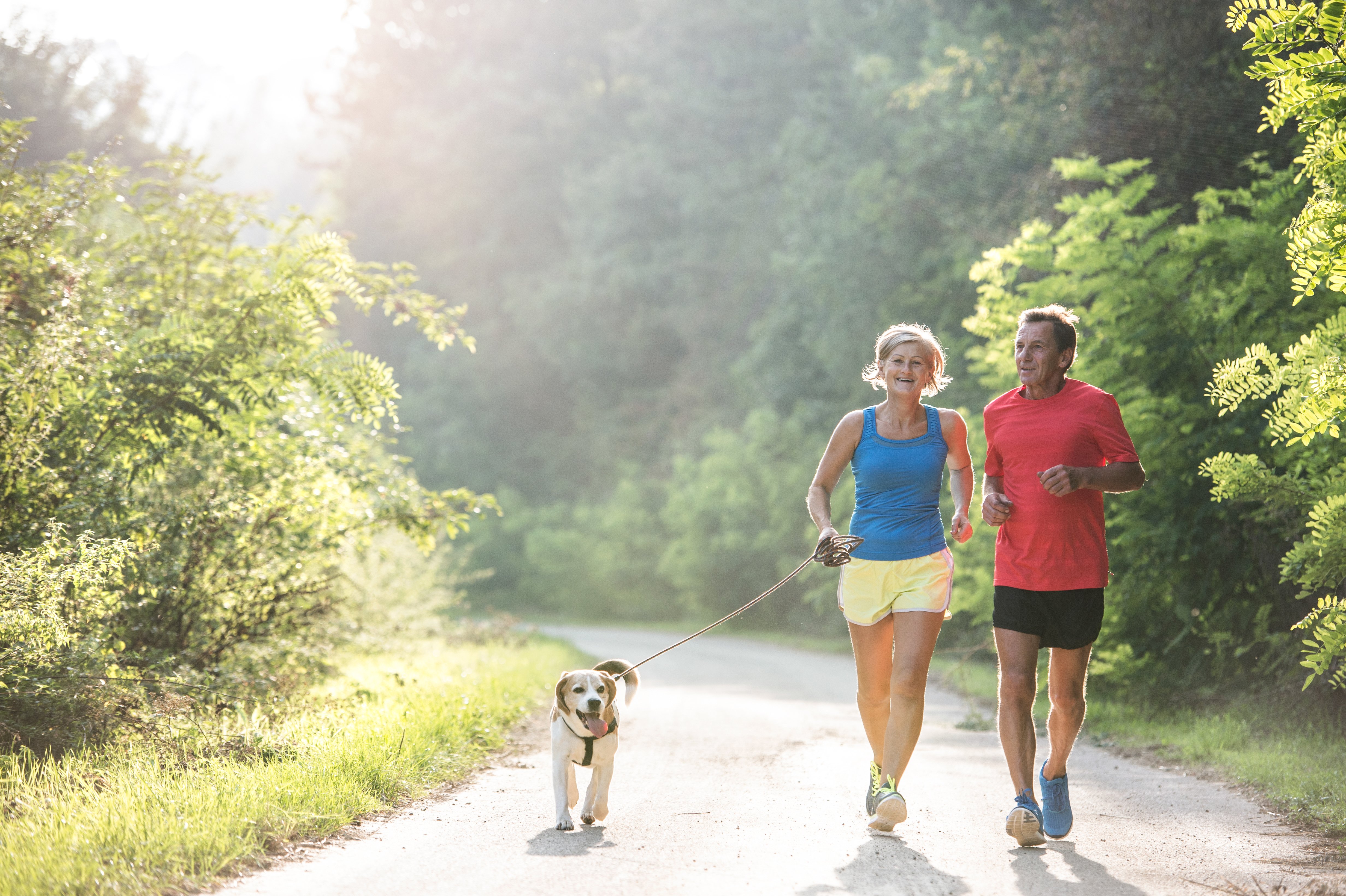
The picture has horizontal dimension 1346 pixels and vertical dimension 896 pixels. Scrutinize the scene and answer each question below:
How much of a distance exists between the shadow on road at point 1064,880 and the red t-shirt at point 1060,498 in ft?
3.85

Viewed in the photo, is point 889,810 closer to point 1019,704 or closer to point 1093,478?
point 1019,704

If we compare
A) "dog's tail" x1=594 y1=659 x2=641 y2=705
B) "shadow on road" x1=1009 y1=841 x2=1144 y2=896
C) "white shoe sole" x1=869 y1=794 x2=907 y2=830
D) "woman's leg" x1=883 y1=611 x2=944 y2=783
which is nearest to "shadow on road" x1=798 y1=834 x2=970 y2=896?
"white shoe sole" x1=869 y1=794 x2=907 y2=830

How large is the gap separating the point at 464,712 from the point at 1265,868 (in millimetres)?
5709

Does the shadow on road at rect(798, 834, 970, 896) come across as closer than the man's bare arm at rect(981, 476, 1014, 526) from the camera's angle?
Yes

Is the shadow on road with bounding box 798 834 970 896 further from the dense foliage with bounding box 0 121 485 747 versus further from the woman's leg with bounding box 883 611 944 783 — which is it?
the dense foliage with bounding box 0 121 485 747

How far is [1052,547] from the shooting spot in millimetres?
5324

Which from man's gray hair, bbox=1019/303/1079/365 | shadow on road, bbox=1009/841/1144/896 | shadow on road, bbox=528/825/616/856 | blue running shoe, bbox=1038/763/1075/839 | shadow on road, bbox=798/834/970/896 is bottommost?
shadow on road, bbox=528/825/616/856

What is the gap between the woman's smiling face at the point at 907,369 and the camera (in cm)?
571

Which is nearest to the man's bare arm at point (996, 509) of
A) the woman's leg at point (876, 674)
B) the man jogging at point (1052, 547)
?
the man jogging at point (1052, 547)

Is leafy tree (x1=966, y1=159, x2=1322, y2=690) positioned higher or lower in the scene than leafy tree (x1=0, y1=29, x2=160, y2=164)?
lower

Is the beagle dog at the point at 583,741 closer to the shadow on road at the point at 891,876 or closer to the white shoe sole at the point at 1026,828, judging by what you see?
the shadow on road at the point at 891,876

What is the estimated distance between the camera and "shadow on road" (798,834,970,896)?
4.40m

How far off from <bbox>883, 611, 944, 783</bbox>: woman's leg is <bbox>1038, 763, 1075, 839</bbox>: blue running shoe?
0.64 metres

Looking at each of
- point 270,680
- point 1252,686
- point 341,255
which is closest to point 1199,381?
A: point 1252,686
